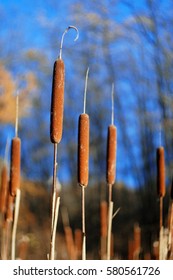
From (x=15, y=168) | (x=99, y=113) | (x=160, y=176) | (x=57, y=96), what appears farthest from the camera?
(x=99, y=113)

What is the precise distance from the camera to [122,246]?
704 centimetres

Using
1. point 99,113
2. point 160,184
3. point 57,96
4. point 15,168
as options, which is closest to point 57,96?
point 57,96

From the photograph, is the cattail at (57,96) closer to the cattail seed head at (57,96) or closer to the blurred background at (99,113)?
the cattail seed head at (57,96)

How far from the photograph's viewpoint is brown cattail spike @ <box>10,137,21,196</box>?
0.89m

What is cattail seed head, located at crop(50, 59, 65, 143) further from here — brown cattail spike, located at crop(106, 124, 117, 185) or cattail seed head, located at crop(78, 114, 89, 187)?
brown cattail spike, located at crop(106, 124, 117, 185)

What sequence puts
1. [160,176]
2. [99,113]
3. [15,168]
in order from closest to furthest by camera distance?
[15,168], [160,176], [99,113]

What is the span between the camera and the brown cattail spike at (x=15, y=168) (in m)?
0.89

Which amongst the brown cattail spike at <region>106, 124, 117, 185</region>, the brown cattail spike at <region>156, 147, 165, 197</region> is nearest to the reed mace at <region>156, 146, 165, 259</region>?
the brown cattail spike at <region>156, 147, 165, 197</region>

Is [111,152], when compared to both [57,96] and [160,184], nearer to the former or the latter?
[160,184]

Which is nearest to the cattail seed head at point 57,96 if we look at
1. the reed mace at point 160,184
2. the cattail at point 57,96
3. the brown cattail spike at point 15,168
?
the cattail at point 57,96

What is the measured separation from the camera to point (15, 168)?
2.96 feet
